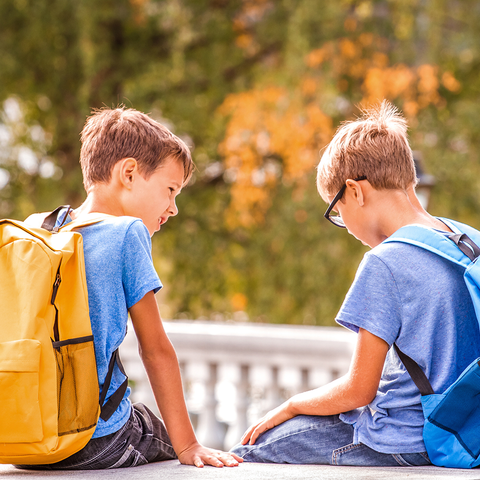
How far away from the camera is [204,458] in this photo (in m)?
1.53

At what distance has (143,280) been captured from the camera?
4.86 feet

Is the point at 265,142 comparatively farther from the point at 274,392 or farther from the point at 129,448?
the point at 129,448

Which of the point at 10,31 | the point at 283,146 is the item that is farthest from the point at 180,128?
the point at 10,31

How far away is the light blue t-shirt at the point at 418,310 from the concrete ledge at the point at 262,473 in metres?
0.10

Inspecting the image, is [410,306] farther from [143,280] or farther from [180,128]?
[180,128]

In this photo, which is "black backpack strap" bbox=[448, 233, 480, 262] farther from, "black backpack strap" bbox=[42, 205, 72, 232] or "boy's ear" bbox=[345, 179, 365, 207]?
"black backpack strap" bbox=[42, 205, 72, 232]

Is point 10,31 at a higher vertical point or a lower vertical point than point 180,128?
higher

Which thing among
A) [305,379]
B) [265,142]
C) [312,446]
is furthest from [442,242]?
[265,142]

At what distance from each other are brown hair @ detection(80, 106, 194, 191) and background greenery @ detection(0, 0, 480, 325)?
12.3ft

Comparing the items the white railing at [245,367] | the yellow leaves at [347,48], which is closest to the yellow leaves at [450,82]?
the yellow leaves at [347,48]

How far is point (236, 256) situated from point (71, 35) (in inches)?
110

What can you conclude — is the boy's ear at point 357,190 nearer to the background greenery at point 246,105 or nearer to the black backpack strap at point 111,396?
the black backpack strap at point 111,396

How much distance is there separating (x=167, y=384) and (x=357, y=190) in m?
0.71

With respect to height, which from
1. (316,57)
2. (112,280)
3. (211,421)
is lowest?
(211,421)
